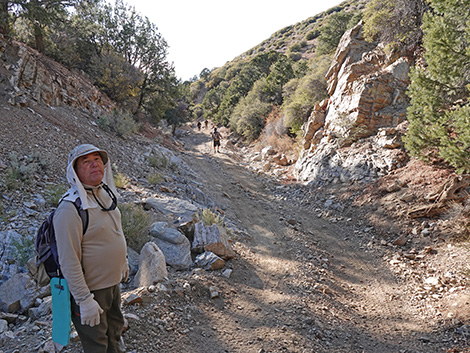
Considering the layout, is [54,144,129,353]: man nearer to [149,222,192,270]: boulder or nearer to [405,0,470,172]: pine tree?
[149,222,192,270]: boulder

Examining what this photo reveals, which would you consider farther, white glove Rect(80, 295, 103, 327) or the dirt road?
the dirt road

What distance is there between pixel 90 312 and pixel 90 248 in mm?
462

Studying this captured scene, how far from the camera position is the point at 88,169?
223cm

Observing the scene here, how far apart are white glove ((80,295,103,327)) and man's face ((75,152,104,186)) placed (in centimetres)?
87

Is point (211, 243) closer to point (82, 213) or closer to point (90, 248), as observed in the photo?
point (90, 248)

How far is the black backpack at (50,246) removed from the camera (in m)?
2.09

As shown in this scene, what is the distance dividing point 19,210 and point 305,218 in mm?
7379

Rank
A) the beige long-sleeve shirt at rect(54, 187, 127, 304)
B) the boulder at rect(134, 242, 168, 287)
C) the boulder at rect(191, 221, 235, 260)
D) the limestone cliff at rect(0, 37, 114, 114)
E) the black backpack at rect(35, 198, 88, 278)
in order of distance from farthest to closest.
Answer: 1. the limestone cliff at rect(0, 37, 114, 114)
2. the boulder at rect(191, 221, 235, 260)
3. the boulder at rect(134, 242, 168, 287)
4. the black backpack at rect(35, 198, 88, 278)
5. the beige long-sleeve shirt at rect(54, 187, 127, 304)

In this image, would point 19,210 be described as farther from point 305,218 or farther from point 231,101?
point 231,101

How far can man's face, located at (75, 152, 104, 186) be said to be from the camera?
2238mm

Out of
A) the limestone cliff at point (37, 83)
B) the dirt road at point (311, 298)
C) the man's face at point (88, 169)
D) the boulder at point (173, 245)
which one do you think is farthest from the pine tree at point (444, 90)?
the limestone cliff at point (37, 83)

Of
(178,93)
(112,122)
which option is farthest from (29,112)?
(178,93)

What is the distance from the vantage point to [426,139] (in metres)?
7.56

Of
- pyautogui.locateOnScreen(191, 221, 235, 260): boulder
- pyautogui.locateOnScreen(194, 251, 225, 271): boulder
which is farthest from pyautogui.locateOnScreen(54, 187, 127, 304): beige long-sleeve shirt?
pyautogui.locateOnScreen(191, 221, 235, 260): boulder
